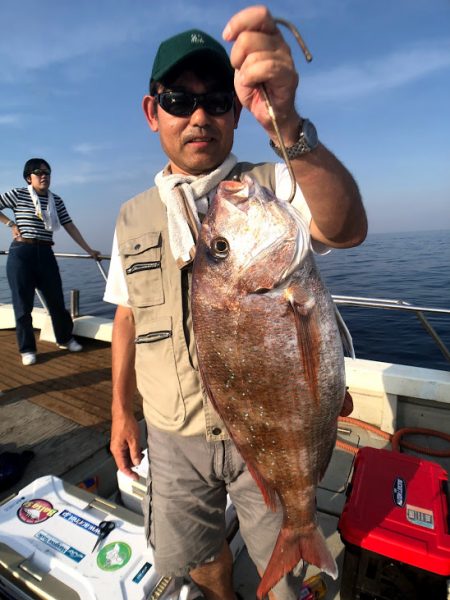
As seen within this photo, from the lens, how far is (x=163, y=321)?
2068mm

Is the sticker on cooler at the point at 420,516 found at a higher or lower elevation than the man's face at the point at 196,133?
lower

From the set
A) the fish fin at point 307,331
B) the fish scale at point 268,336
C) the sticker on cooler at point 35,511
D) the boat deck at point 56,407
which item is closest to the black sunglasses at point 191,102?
the fish scale at point 268,336

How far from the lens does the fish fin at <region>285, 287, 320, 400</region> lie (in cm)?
150

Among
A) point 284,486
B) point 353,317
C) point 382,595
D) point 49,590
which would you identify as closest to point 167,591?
point 49,590

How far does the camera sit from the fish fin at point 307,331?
1501mm

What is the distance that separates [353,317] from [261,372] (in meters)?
12.2

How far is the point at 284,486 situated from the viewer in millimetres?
1704

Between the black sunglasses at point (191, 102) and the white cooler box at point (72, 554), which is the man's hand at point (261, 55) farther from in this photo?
the white cooler box at point (72, 554)

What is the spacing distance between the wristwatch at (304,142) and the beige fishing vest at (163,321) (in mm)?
612

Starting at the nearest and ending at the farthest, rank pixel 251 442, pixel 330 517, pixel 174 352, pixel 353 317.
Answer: pixel 251 442 → pixel 174 352 → pixel 330 517 → pixel 353 317

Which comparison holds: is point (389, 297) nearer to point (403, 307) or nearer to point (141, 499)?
point (403, 307)

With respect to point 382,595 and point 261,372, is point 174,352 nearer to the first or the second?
point 261,372

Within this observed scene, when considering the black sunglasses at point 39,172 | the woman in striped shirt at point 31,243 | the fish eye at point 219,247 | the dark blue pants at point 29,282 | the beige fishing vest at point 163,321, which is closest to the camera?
the fish eye at point 219,247

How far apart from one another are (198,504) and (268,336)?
127cm
